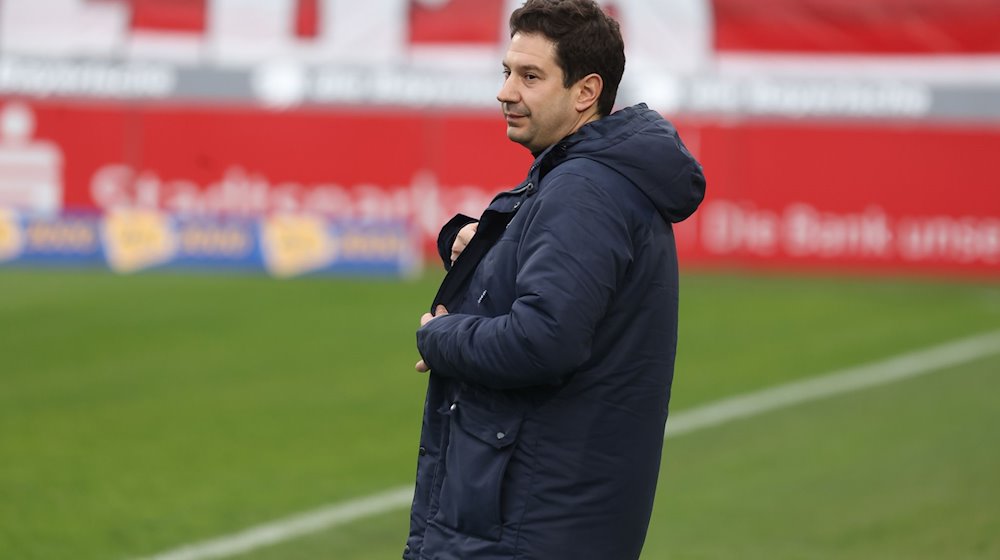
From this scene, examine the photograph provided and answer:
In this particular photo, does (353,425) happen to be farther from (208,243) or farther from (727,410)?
(208,243)

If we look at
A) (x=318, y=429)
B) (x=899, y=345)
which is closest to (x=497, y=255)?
(x=318, y=429)

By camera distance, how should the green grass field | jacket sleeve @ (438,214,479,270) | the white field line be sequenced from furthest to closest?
1. the green grass field
2. the white field line
3. jacket sleeve @ (438,214,479,270)

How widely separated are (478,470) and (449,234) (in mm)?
663

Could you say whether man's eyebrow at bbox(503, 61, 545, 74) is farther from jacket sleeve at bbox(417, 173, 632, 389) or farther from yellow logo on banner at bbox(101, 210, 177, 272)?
yellow logo on banner at bbox(101, 210, 177, 272)

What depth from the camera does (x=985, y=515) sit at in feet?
24.9

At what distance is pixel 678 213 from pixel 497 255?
0.42 m

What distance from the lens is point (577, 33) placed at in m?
3.37

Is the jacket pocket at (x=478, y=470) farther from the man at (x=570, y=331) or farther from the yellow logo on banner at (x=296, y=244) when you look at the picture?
the yellow logo on banner at (x=296, y=244)

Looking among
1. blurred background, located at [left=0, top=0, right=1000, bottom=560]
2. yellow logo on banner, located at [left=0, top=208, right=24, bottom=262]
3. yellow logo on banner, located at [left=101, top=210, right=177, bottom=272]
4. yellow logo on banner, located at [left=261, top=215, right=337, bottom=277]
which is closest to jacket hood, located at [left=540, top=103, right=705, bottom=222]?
blurred background, located at [left=0, top=0, right=1000, bottom=560]

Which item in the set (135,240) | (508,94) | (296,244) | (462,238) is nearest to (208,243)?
(135,240)

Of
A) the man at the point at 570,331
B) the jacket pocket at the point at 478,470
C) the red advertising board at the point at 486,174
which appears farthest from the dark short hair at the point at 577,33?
the red advertising board at the point at 486,174

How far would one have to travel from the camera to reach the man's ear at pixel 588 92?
3430 millimetres

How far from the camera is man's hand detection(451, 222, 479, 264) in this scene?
3.57 metres

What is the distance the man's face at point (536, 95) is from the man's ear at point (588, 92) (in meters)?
0.02
